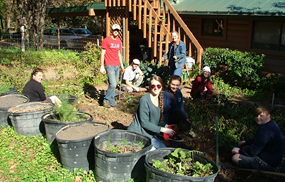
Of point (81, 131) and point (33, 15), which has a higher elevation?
point (33, 15)

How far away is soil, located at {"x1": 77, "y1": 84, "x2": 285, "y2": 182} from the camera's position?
3.86 meters

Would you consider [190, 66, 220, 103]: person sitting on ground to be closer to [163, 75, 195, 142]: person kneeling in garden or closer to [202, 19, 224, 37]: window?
[163, 75, 195, 142]: person kneeling in garden

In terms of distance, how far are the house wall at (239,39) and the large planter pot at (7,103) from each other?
8.13 m

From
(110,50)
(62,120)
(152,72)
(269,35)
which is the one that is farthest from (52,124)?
(269,35)

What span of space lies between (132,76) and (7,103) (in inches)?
133

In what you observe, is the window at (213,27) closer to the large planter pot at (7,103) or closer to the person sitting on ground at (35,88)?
the person sitting on ground at (35,88)

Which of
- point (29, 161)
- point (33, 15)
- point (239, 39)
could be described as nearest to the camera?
point (29, 161)

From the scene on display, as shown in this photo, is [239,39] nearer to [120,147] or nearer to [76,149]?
[120,147]

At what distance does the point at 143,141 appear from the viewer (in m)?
3.94

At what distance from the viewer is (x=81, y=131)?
14.2 feet

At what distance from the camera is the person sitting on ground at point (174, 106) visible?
4773 mm

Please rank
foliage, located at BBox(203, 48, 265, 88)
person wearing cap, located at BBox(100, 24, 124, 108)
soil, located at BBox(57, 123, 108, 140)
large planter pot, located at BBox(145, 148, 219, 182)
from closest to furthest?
1. large planter pot, located at BBox(145, 148, 219, 182)
2. soil, located at BBox(57, 123, 108, 140)
3. person wearing cap, located at BBox(100, 24, 124, 108)
4. foliage, located at BBox(203, 48, 265, 88)

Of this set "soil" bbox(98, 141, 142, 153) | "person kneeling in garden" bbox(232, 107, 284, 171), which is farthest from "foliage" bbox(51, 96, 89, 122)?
"person kneeling in garden" bbox(232, 107, 284, 171)

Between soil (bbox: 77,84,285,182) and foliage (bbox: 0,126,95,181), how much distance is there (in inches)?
41.0
